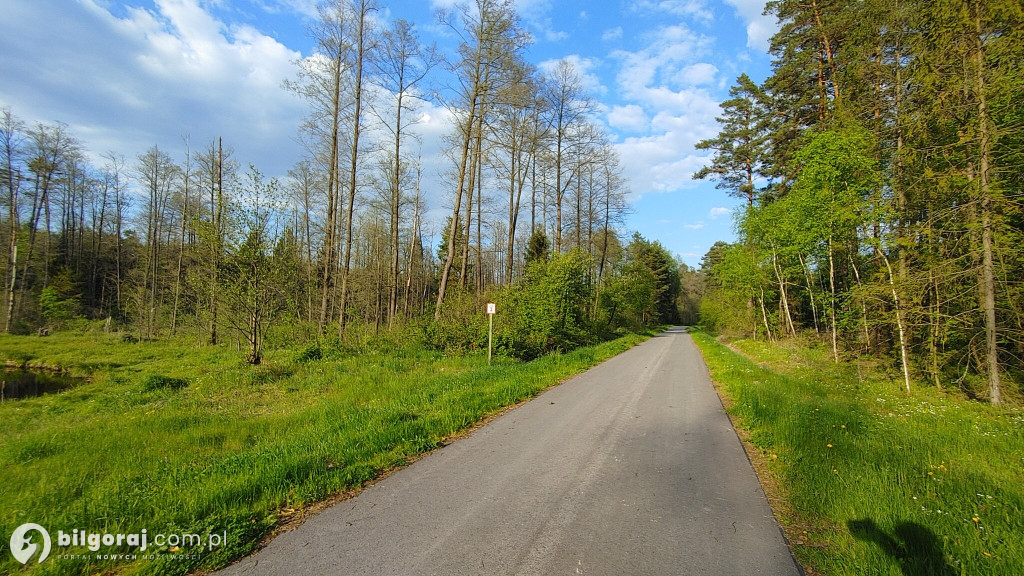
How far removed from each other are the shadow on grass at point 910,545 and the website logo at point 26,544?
6.33 meters

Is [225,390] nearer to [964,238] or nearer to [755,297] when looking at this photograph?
[964,238]

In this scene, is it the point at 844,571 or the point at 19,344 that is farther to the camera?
the point at 19,344

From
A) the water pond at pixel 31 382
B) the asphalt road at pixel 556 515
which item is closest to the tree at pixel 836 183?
the asphalt road at pixel 556 515

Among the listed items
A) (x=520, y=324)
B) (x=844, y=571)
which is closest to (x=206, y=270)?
(x=520, y=324)

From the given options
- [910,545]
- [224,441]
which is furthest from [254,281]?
[910,545]

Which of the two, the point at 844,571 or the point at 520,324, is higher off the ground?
the point at 520,324

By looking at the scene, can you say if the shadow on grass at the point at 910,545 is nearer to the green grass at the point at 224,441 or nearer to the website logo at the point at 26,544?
the green grass at the point at 224,441

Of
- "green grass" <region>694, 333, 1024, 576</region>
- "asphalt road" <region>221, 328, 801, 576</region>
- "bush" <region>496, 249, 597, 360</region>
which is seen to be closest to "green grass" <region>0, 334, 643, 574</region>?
"asphalt road" <region>221, 328, 801, 576</region>

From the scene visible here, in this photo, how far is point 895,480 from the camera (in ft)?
13.7

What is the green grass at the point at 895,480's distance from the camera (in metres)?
2.95

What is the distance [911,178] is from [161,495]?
50.1 feet

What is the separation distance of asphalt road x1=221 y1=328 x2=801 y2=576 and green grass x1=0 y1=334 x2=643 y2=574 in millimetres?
610

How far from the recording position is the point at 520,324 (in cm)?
1611

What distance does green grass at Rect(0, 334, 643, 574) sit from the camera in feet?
11.2
